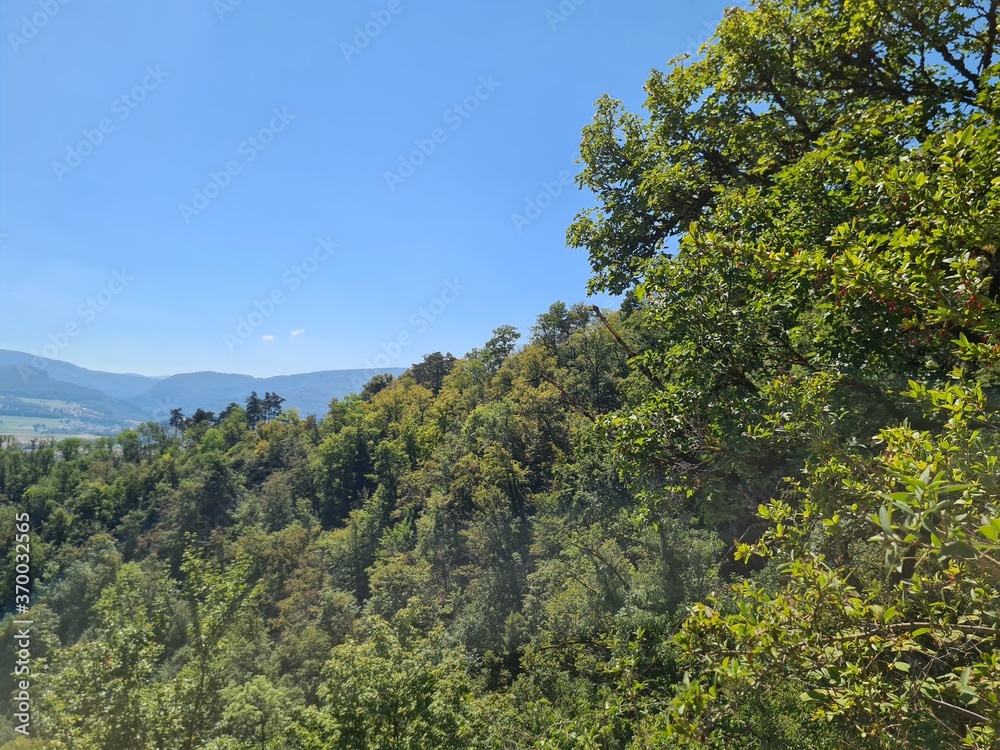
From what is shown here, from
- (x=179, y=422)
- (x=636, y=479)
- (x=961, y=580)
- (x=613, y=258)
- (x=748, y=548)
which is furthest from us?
(x=179, y=422)

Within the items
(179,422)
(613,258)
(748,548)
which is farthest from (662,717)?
(179,422)

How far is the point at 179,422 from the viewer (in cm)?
12206

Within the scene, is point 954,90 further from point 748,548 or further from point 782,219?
point 748,548

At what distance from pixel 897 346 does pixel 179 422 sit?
484 feet

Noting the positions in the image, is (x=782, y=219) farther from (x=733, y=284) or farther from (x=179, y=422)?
(x=179, y=422)

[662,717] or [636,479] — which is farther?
[636,479]

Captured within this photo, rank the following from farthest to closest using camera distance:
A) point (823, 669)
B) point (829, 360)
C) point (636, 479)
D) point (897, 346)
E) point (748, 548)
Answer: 1. point (636, 479)
2. point (829, 360)
3. point (897, 346)
4. point (748, 548)
5. point (823, 669)

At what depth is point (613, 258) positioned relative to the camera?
8789 millimetres

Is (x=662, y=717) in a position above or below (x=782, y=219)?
below

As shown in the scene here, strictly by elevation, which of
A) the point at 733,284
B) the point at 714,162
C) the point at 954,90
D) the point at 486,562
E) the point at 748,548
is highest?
the point at 714,162

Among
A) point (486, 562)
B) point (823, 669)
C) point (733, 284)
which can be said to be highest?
point (733, 284)

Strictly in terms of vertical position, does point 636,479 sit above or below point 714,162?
below

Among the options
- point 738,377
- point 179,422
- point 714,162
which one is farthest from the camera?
point 179,422

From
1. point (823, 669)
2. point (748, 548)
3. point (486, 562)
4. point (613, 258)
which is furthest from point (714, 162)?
point (486, 562)
